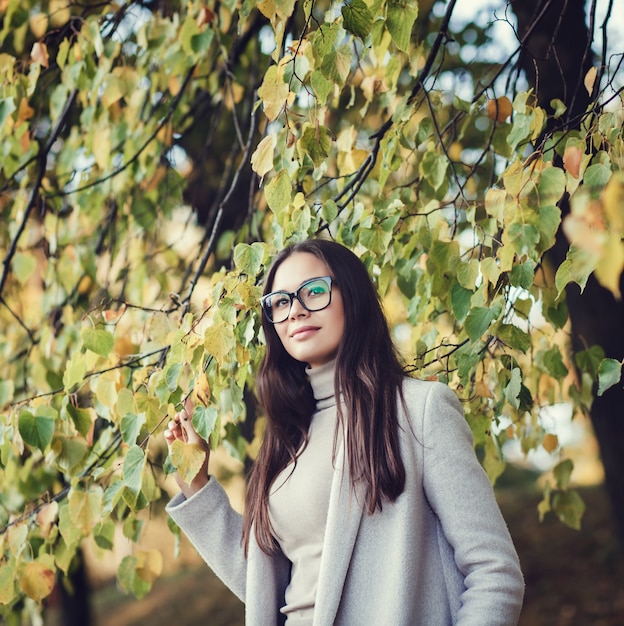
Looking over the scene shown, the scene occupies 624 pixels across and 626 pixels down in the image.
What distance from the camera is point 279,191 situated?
5.64ft

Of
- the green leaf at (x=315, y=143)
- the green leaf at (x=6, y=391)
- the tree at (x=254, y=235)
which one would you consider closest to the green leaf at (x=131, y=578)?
the tree at (x=254, y=235)

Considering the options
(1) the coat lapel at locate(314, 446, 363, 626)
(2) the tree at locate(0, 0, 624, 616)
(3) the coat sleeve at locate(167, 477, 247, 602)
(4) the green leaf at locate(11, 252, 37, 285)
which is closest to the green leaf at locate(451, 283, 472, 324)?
(2) the tree at locate(0, 0, 624, 616)

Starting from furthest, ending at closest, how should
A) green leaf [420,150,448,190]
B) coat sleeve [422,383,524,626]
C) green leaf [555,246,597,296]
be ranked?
green leaf [420,150,448,190] → coat sleeve [422,383,524,626] → green leaf [555,246,597,296]

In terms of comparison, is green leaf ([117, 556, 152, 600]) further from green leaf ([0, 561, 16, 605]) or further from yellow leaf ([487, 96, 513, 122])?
yellow leaf ([487, 96, 513, 122])

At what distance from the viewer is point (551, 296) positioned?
6.97 feet

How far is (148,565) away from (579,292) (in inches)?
93.9

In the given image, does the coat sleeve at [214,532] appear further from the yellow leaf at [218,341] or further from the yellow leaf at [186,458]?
the yellow leaf at [218,341]

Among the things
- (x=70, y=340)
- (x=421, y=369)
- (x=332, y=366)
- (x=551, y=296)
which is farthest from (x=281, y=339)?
(x=70, y=340)

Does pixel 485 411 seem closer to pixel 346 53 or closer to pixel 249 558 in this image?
pixel 249 558

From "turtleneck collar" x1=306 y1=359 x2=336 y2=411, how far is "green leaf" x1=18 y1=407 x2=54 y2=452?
0.64 metres

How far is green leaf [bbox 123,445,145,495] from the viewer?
165 centimetres

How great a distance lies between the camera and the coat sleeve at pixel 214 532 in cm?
190

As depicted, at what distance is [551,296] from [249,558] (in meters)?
1.09

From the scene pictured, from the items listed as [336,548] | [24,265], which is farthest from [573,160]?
[24,265]
